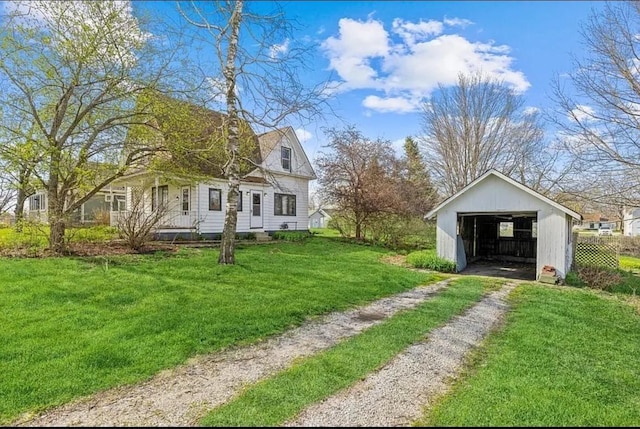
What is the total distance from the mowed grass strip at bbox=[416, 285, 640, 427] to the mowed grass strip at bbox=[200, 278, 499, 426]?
0.98m

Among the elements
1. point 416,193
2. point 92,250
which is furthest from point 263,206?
point 92,250

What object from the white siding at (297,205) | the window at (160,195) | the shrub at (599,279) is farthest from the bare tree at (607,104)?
the window at (160,195)

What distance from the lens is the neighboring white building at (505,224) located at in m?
11.6

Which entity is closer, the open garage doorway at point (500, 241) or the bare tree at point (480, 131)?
the open garage doorway at point (500, 241)

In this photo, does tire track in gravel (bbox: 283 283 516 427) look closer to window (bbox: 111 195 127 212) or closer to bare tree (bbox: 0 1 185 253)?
bare tree (bbox: 0 1 185 253)

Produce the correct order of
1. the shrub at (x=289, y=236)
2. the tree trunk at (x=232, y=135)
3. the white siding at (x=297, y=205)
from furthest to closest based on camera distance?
1. the white siding at (x=297, y=205)
2. the shrub at (x=289, y=236)
3. the tree trunk at (x=232, y=135)

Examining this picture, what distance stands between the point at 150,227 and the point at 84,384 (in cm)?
912

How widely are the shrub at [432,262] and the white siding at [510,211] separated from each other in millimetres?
266

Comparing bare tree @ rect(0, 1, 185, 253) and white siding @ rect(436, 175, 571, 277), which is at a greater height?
bare tree @ rect(0, 1, 185, 253)

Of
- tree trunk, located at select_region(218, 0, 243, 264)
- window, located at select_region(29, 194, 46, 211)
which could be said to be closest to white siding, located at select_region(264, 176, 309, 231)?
tree trunk, located at select_region(218, 0, 243, 264)

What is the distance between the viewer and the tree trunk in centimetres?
962

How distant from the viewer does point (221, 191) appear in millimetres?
17750

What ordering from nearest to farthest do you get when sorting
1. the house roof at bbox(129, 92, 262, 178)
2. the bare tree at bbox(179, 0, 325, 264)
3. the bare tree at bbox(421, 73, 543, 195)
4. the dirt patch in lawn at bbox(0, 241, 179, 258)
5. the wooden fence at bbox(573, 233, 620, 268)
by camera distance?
1. the bare tree at bbox(179, 0, 325, 264)
2. the dirt patch in lawn at bbox(0, 241, 179, 258)
3. the house roof at bbox(129, 92, 262, 178)
4. the wooden fence at bbox(573, 233, 620, 268)
5. the bare tree at bbox(421, 73, 543, 195)

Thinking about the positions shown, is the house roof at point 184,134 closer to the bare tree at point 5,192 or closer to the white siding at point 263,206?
the white siding at point 263,206
